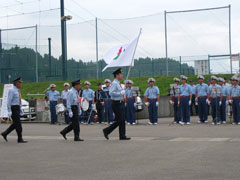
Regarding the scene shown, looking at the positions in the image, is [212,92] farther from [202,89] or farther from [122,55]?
[122,55]

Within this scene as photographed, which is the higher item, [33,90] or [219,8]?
[219,8]

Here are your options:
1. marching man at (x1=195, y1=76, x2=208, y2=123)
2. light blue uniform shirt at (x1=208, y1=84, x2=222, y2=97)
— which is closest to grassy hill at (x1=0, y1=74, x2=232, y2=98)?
marching man at (x1=195, y1=76, x2=208, y2=123)

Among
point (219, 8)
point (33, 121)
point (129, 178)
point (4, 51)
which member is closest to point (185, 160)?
point (129, 178)

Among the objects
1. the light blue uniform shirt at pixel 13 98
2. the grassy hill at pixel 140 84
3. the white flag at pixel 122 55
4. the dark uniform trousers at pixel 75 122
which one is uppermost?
the white flag at pixel 122 55

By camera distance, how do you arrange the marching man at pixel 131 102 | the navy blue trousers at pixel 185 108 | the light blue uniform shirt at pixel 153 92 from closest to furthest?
the navy blue trousers at pixel 185 108
the light blue uniform shirt at pixel 153 92
the marching man at pixel 131 102

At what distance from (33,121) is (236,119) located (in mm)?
11507

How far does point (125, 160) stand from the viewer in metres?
9.12

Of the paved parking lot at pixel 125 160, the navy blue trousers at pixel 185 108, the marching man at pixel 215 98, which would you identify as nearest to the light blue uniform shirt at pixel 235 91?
the marching man at pixel 215 98

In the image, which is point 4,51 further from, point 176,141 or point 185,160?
point 185,160

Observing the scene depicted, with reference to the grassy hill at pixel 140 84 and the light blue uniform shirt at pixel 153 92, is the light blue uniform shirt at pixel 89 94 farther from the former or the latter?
the grassy hill at pixel 140 84

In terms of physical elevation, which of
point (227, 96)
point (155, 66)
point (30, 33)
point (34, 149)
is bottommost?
point (34, 149)

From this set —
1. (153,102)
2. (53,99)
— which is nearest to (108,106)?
(153,102)

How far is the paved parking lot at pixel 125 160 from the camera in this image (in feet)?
24.7

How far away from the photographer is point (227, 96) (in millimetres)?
19141
